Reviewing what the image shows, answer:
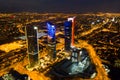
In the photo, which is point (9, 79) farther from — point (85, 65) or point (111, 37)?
point (111, 37)

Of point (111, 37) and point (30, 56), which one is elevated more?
point (30, 56)

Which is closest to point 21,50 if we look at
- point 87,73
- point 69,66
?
point 69,66

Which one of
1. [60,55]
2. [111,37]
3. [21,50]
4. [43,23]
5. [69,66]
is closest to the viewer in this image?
[69,66]

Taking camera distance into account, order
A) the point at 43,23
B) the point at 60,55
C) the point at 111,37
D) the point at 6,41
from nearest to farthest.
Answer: the point at 60,55 → the point at 6,41 → the point at 111,37 → the point at 43,23

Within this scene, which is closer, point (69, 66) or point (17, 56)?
point (69, 66)

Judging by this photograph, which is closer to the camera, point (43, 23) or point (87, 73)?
point (87, 73)

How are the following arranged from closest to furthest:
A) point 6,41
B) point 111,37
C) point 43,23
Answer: point 6,41 → point 111,37 → point 43,23

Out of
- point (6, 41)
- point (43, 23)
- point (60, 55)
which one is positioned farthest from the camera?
point (43, 23)

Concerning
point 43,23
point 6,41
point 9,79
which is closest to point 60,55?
point 9,79

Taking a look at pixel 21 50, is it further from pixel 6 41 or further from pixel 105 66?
pixel 105 66
